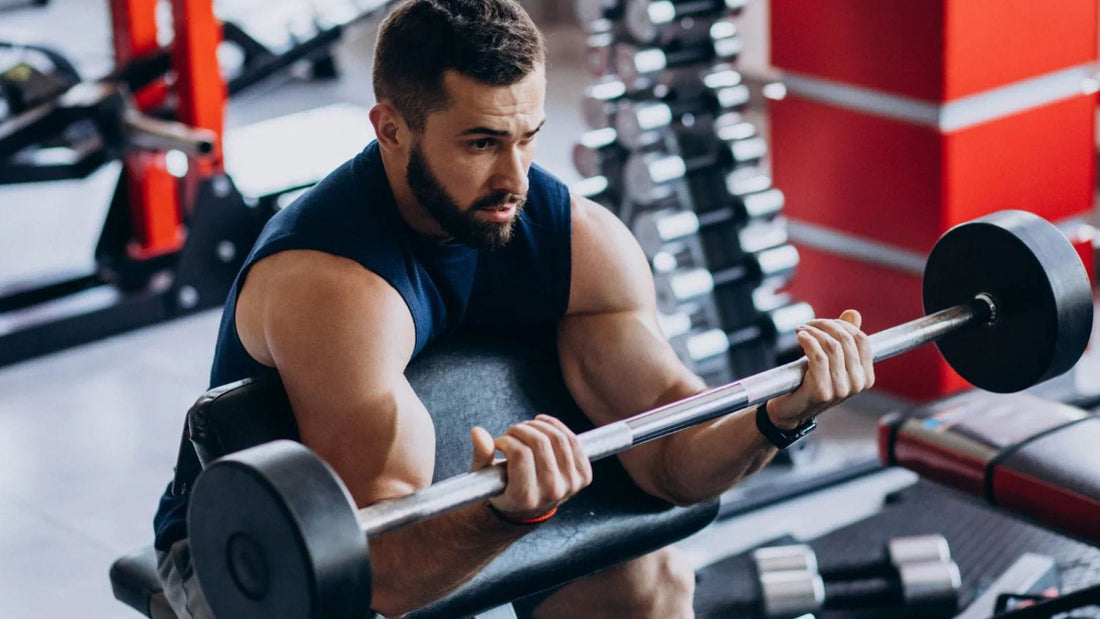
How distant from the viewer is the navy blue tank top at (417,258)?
1787 millimetres

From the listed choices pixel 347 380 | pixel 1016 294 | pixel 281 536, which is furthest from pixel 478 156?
pixel 1016 294

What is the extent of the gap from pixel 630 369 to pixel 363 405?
0.41 m

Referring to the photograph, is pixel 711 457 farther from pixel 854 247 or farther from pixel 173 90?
pixel 173 90

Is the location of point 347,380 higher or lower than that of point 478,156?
lower

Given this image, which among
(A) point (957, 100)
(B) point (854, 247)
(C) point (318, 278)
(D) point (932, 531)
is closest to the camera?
(C) point (318, 278)

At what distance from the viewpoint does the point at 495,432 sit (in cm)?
193

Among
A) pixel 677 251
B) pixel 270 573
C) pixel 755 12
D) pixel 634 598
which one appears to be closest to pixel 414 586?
pixel 270 573

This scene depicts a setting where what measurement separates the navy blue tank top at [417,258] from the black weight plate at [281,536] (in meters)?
0.38

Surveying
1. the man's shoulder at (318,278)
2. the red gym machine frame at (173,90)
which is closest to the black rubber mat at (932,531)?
the man's shoulder at (318,278)

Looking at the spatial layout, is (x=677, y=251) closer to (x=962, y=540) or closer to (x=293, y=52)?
(x=962, y=540)

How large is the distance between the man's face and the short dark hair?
0.01 meters

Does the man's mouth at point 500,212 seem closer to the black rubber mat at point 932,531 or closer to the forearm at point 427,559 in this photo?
the forearm at point 427,559

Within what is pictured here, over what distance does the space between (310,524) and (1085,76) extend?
264cm

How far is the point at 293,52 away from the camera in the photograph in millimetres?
4848
